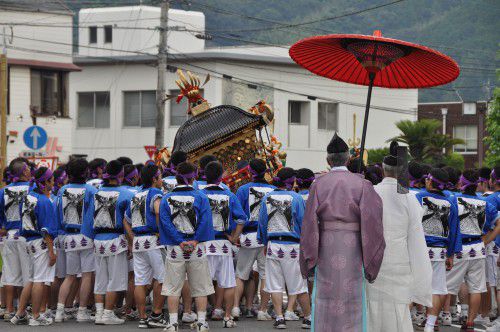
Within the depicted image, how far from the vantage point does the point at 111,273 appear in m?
14.1

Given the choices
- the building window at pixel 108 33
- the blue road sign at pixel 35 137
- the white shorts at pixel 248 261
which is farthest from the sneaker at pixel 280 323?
the building window at pixel 108 33

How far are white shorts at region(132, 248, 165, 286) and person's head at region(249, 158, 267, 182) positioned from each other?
2099 millimetres

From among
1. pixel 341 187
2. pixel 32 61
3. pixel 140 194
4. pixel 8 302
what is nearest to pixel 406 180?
pixel 341 187

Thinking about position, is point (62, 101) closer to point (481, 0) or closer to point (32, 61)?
point (32, 61)

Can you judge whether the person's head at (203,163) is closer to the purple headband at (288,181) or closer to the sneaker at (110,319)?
the purple headband at (288,181)

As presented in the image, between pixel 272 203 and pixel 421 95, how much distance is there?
3338 inches

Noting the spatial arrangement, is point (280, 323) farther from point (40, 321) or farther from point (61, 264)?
point (61, 264)

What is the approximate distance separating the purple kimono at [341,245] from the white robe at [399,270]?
0.99ft

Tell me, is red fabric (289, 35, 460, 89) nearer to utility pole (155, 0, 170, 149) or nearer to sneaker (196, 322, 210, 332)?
sneaker (196, 322, 210, 332)

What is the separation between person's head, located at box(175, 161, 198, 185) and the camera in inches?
500

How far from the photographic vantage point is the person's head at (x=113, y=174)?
14195mm

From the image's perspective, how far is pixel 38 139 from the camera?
82.1 feet

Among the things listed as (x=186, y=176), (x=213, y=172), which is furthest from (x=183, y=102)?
(x=186, y=176)

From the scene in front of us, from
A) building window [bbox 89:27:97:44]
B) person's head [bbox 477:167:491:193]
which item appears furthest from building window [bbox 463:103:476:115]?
person's head [bbox 477:167:491:193]
